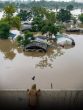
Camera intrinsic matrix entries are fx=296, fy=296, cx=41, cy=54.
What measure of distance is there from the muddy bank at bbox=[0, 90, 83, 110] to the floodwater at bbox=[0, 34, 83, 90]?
1.18m

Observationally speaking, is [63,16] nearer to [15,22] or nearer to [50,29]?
[15,22]

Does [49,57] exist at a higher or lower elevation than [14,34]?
lower

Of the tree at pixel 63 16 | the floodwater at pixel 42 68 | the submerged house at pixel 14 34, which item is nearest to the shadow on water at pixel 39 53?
the floodwater at pixel 42 68

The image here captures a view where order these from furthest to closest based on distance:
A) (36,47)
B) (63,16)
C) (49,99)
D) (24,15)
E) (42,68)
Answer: (24,15), (63,16), (36,47), (42,68), (49,99)

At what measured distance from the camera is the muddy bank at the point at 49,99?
7.38ft

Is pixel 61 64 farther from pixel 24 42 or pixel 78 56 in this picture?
pixel 24 42

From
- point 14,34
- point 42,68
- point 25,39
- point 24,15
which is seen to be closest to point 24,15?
point 24,15

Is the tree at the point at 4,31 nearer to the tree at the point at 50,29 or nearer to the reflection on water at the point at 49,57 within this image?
the tree at the point at 50,29

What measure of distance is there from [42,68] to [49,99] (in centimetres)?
291

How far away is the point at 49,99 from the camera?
2256mm

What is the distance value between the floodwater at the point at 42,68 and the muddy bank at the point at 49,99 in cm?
118

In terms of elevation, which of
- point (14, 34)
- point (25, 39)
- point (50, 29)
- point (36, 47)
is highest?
point (50, 29)

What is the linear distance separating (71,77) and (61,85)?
46cm

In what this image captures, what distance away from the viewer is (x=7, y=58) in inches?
238
